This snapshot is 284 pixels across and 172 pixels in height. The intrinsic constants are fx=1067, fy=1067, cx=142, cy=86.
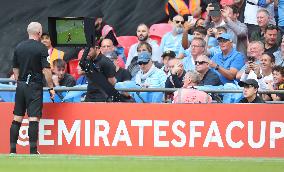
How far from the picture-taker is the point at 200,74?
1703 cm

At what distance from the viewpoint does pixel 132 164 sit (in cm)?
1344

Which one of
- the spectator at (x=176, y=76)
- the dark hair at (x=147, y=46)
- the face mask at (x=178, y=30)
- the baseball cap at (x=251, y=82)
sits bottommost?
the baseball cap at (x=251, y=82)

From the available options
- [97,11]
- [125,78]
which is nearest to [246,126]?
[125,78]

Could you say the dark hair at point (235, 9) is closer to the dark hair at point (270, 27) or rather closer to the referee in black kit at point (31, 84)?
the dark hair at point (270, 27)

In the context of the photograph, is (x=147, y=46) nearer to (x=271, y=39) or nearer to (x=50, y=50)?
(x=271, y=39)

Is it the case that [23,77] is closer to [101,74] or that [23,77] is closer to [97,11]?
[101,74]

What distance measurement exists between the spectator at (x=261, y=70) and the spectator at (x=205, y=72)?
1.46ft

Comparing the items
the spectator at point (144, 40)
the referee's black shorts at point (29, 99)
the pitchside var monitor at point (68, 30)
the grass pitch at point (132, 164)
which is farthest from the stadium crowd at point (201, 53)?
the grass pitch at point (132, 164)

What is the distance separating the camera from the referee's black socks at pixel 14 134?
1583 centimetres

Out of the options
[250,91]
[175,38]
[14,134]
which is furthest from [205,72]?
[14,134]

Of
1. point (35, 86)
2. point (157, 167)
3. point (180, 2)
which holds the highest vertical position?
point (180, 2)

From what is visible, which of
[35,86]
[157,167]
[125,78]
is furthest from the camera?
[125,78]

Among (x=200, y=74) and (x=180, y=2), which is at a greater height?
(x=180, y=2)

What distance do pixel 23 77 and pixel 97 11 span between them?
17.9 feet
